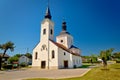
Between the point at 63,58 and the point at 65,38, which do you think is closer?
the point at 63,58

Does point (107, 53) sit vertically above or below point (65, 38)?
below

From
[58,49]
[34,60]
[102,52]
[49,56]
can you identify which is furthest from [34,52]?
[102,52]

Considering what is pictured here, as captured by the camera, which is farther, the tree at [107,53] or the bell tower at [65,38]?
the bell tower at [65,38]

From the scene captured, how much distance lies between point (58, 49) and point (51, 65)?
14.7 ft

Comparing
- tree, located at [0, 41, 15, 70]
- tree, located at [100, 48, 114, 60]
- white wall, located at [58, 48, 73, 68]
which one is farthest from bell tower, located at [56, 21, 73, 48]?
tree, located at [100, 48, 114, 60]

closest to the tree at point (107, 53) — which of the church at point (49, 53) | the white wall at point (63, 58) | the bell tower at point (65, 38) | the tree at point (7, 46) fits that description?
the church at point (49, 53)

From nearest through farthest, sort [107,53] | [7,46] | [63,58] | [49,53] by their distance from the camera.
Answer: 1. [107,53]
2. [49,53]
3. [63,58]
4. [7,46]

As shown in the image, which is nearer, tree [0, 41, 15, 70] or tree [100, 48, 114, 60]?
tree [100, 48, 114, 60]

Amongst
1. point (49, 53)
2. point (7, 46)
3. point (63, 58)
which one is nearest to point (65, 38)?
point (63, 58)

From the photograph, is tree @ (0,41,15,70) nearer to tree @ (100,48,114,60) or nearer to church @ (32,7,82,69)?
church @ (32,7,82,69)

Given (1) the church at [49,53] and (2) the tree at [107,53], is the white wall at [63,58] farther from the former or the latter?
(2) the tree at [107,53]

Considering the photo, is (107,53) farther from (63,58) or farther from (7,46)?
(7,46)

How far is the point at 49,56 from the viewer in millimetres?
33656

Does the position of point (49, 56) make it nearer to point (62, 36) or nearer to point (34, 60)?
point (34, 60)
